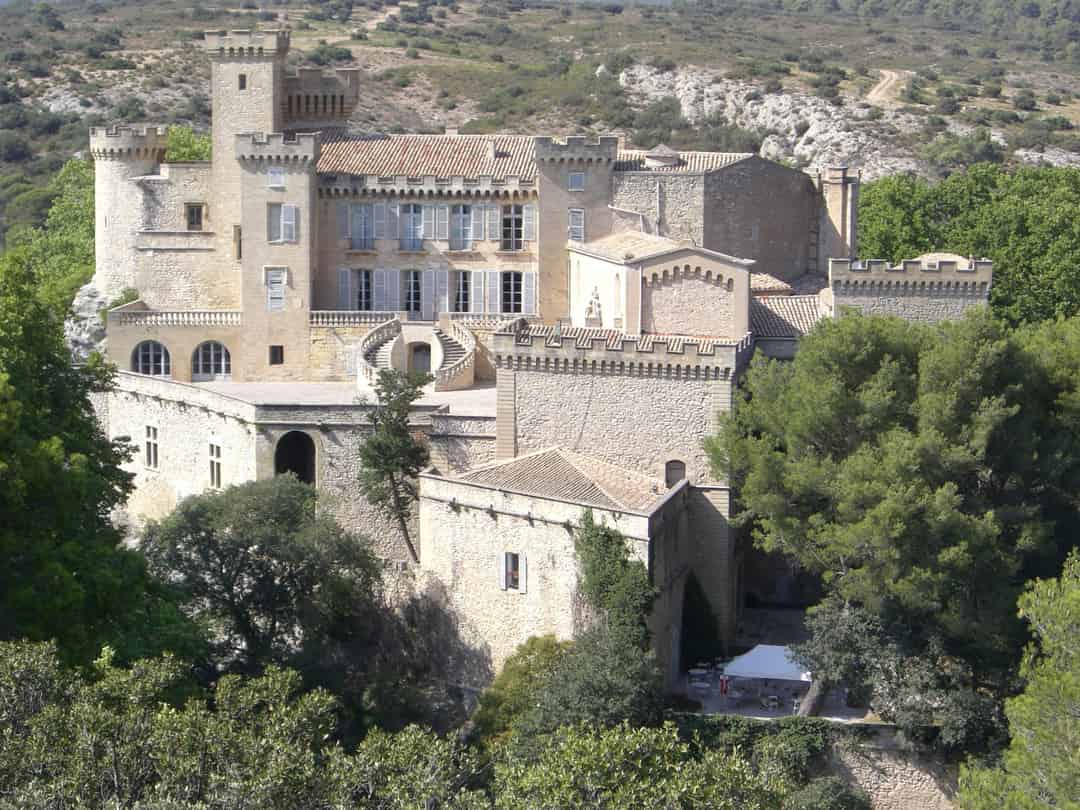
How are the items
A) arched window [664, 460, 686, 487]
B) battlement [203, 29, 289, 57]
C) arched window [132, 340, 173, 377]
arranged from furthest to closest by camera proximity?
battlement [203, 29, 289, 57] < arched window [132, 340, 173, 377] < arched window [664, 460, 686, 487]

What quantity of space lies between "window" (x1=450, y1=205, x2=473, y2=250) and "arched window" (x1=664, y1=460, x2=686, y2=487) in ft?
50.0

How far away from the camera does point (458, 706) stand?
46812mm

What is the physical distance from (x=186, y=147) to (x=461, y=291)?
640 inches

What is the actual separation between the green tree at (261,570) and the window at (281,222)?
43.6 feet

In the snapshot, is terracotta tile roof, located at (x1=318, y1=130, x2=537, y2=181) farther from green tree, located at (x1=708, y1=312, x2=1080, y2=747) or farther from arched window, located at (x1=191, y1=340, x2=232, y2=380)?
green tree, located at (x1=708, y1=312, x2=1080, y2=747)

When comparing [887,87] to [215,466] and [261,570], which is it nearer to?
[215,466]

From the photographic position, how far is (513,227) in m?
60.6

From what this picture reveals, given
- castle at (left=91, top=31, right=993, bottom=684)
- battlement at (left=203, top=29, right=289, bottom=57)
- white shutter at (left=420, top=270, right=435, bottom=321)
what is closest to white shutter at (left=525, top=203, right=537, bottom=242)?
castle at (left=91, top=31, right=993, bottom=684)

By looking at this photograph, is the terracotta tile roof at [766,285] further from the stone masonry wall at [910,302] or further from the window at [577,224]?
the window at [577,224]

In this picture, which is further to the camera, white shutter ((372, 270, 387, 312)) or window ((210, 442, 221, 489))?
white shutter ((372, 270, 387, 312))

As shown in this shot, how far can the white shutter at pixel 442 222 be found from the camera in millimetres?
60688

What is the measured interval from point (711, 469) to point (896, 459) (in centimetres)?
530

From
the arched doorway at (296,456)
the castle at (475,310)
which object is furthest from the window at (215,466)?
the arched doorway at (296,456)

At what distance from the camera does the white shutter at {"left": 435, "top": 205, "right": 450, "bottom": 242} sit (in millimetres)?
60688
